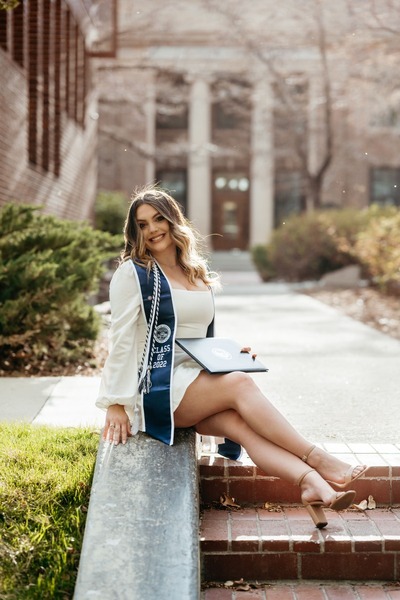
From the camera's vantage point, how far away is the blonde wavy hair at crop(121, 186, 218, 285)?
4.54 m

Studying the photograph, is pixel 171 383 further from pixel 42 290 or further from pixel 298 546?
pixel 42 290

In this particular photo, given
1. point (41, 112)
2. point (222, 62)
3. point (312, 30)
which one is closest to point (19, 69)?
point (41, 112)

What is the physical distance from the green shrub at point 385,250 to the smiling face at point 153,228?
9717 millimetres

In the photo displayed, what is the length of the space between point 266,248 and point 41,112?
38.9 feet

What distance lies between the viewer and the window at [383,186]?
36938mm

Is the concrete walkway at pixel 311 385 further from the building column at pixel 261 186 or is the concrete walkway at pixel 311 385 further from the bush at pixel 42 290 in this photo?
the building column at pixel 261 186

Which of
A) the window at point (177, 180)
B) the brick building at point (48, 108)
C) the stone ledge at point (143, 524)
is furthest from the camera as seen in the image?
the window at point (177, 180)

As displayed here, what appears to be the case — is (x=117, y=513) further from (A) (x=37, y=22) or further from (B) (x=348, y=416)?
(A) (x=37, y=22)

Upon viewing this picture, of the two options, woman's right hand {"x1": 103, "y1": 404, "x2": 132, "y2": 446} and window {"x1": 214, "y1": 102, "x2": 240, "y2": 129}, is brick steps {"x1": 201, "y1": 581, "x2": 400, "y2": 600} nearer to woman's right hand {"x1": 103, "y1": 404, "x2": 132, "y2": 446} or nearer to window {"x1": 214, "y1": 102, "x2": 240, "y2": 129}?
woman's right hand {"x1": 103, "y1": 404, "x2": 132, "y2": 446}

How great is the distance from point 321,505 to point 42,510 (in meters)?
1.34

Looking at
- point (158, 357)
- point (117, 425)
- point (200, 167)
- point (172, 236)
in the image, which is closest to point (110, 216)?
point (200, 167)

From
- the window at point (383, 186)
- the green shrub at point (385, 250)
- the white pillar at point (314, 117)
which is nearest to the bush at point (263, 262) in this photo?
the white pillar at point (314, 117)

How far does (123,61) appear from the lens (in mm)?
27453

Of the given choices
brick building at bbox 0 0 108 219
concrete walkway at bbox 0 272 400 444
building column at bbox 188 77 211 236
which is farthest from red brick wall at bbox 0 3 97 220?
building column at bbox 188 77 211 236
